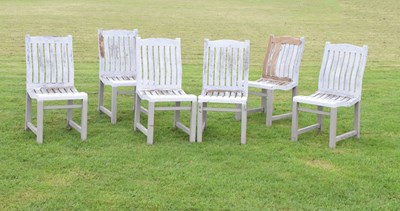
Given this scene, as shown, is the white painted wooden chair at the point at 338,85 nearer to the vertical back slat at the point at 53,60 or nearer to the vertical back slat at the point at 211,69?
the vertical back slat at the point at 211,69

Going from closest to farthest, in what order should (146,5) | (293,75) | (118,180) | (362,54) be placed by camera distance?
(118,180) → (362,54) → (293,75) → (146,5)

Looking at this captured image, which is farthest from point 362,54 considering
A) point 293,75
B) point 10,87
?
point 10,87

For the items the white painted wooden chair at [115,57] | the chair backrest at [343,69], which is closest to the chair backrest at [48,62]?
the white painted wooden chair at [115,57]

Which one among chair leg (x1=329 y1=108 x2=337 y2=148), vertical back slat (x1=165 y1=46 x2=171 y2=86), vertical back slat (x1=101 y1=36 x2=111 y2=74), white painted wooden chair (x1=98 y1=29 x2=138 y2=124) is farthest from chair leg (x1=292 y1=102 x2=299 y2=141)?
vertical back slat (x1=101 y1=36 x2=111 y2=74)

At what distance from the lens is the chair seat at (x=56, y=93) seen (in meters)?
8.65

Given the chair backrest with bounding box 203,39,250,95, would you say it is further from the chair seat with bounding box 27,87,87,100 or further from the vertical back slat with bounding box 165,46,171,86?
the chair seat with bounding box 27,87,87,100

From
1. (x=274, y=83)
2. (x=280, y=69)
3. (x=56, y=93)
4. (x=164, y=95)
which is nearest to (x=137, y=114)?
(x=164, y=95)

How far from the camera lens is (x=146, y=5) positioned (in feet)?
113

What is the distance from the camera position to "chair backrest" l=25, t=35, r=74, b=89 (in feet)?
29.8

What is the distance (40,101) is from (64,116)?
1.56 meters

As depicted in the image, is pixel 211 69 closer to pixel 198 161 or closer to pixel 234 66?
pixel 234 66

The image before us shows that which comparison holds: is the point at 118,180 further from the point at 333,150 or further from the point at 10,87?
the point at 10,87

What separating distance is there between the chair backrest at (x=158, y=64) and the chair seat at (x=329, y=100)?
5.30ft

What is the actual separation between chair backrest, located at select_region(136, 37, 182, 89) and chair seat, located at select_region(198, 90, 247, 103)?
1.47 ft
